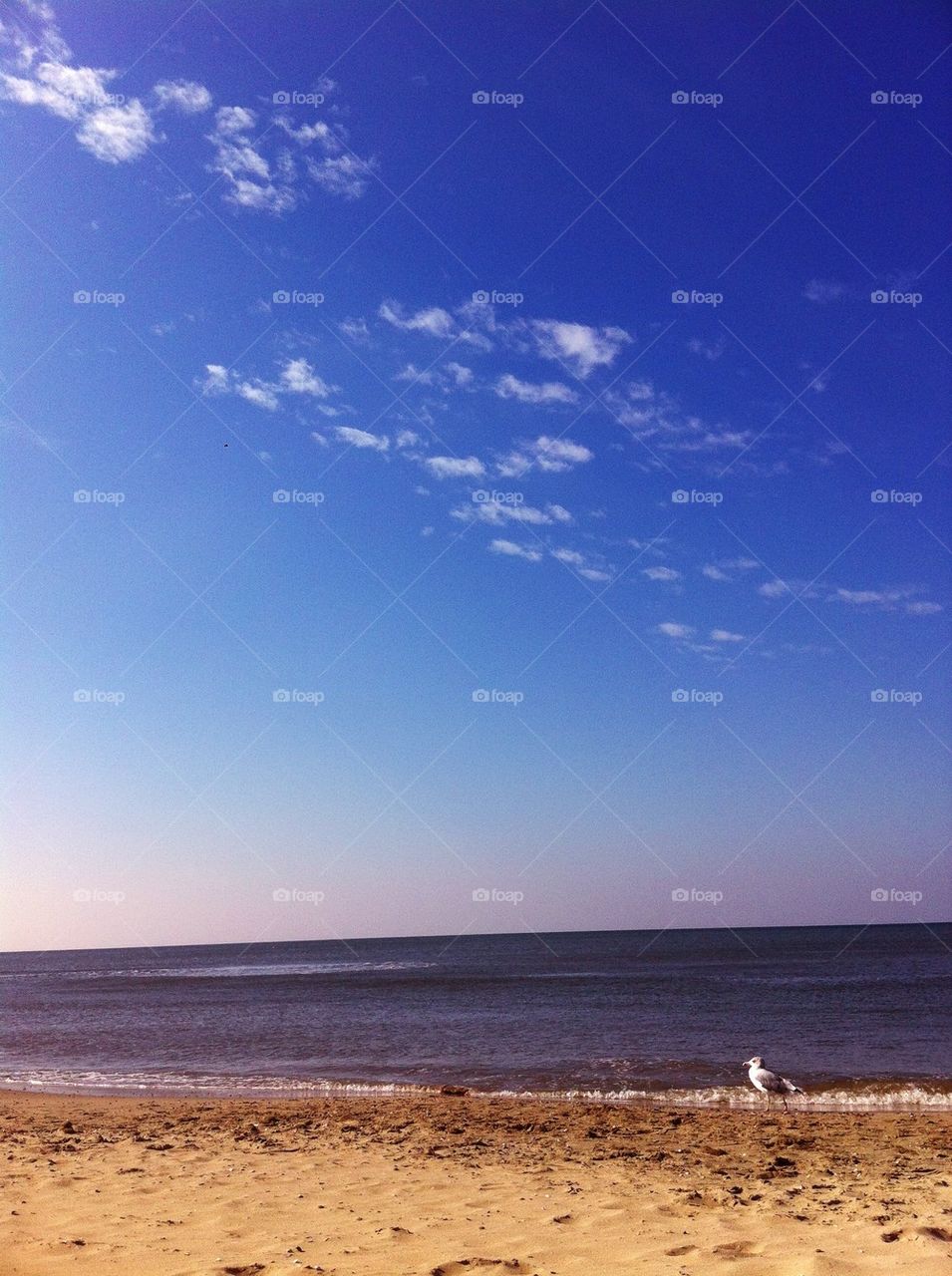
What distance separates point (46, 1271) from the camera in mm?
4758

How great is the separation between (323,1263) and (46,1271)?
1.48m

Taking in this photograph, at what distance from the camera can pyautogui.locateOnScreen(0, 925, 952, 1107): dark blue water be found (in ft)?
45.7

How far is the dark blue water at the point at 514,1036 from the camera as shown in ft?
45.7

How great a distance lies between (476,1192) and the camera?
6809 millimetres

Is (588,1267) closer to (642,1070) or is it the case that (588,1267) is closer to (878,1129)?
(878,1129)

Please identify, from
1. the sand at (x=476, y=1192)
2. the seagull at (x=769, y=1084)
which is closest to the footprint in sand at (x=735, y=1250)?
the sand at (x=476, y=1192)

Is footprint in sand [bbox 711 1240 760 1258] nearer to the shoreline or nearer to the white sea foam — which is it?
the shoreline

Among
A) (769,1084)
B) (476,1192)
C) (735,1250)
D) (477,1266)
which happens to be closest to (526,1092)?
(769,1084)

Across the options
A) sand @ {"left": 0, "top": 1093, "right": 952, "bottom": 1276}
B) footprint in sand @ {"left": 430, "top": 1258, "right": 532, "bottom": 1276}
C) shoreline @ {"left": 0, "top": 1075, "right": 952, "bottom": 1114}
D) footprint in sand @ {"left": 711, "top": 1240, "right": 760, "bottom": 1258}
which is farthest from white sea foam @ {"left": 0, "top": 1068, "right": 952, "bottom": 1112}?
footprint in sand @ {"left": 430, "top": 1258, "right": 532, "bottom": 1276}

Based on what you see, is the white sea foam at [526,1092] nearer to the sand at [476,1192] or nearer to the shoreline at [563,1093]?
the shoreline at [563,1093]

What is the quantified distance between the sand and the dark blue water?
122 inches

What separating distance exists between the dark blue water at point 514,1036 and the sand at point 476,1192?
3111 mm

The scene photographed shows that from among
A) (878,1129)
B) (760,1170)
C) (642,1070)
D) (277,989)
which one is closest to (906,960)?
(277,989)

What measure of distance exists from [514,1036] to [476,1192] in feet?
44.6
